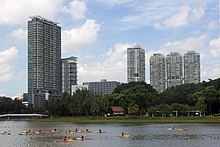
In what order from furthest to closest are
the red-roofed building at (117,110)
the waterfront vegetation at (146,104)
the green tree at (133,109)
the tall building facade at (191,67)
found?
the tall building facade at (191,67) → the red-roofed building at (117,110) → the green tree at (133,109) → the waterfront vegetation at (146,104)

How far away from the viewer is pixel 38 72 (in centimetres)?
19512

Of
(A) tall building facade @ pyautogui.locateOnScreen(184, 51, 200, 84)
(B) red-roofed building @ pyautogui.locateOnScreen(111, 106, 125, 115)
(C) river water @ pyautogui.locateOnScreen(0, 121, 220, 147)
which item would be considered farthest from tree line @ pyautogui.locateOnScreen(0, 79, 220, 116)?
(A) tall building facade @ pyautogui.locateOnScreen(184, 51, 200, 84)

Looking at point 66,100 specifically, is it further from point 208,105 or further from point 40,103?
point 40,103

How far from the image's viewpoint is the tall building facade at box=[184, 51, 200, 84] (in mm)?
188875

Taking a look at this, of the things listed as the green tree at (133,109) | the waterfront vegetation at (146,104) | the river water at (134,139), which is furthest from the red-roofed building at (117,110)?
the river water at (134,139)

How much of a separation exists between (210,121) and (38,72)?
125 meters

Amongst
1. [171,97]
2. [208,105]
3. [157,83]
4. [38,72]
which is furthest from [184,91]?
[38,72]

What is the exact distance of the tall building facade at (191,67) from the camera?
18888cm

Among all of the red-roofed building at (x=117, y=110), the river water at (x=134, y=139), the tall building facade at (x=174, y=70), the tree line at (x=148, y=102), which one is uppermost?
the tall building facade at (x=174, y=70)

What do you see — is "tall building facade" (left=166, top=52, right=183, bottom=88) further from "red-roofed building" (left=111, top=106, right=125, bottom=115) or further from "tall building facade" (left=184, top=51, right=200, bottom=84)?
"red-roofed building" (left=111, top=106, right=125, bottom=115)

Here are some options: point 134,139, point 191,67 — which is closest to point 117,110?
point 134,139

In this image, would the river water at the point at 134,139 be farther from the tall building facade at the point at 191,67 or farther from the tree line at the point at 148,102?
the tall building facade at the point at 191,67

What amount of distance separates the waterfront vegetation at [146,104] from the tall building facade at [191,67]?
2490 inches

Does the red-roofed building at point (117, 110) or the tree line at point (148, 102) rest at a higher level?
the tree line at point (148, 102)
